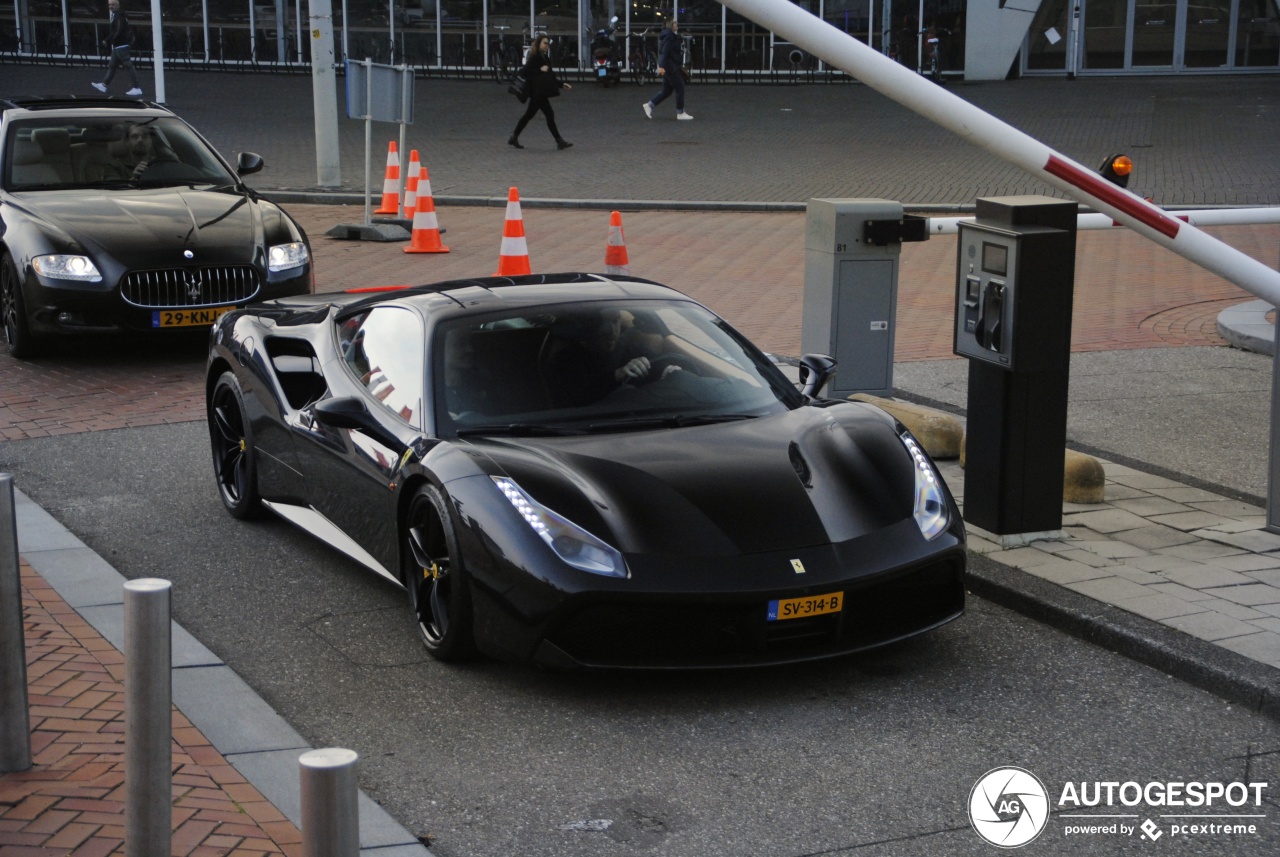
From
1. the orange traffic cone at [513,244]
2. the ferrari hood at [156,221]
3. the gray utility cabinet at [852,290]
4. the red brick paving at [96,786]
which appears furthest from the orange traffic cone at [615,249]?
the red brick paving at [96,786]

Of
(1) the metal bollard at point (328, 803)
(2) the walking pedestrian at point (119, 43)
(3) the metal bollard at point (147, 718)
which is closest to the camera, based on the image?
(1) the metal bollard at point (328, 803)

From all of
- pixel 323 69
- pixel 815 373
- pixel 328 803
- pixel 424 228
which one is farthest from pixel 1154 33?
pixel 328 803

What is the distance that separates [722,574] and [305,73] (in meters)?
36.7

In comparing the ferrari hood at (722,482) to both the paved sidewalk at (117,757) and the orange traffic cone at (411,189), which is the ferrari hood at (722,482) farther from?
the orange traffic cone at (411,189)

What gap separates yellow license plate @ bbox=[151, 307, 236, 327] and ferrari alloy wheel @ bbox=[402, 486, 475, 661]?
5194 millimetres

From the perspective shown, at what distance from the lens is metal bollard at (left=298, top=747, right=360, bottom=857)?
2.76m

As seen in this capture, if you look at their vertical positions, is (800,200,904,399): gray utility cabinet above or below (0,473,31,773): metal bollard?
above

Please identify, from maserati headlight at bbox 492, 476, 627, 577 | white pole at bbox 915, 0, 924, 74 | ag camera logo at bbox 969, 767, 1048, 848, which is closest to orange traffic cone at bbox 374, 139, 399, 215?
maserati headlight at bbox 492, 476, 627, 577

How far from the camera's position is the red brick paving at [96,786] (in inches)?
Answer: 155

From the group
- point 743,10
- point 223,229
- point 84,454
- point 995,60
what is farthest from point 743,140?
point 743,10

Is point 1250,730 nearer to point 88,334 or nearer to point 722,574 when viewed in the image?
point 722,574

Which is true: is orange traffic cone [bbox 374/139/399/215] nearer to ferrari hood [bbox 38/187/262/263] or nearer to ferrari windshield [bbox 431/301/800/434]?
ferrari hood [bbox 38/187/262/263]

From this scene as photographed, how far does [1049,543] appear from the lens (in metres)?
6.51

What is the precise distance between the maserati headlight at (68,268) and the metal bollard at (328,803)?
26.7 ft
